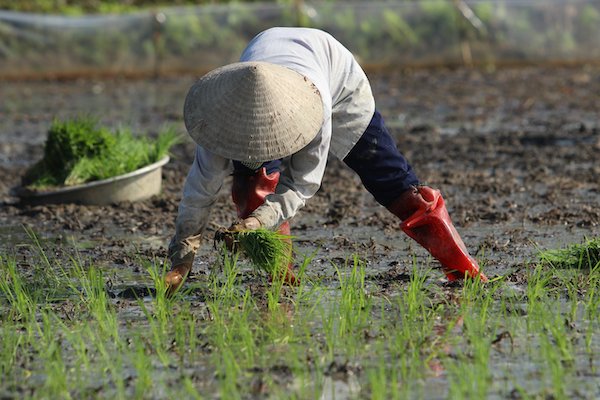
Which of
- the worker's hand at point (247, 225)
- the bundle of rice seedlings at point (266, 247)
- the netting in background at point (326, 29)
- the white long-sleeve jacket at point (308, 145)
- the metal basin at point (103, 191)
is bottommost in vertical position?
the netting in background at point (326, 29)

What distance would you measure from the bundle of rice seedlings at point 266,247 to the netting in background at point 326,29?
10.4m

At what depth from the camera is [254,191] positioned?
15.3 ft

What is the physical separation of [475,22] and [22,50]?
5764mm

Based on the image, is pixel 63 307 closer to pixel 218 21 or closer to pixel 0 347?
pixel 0 347

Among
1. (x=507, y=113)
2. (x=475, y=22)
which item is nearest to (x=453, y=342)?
(x=507, y=113)

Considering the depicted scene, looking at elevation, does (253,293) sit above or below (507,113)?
above

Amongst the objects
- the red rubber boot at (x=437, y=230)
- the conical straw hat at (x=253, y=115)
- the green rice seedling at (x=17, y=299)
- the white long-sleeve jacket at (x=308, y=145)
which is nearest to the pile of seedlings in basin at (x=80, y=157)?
the green rice seedling at (x=17, y=299)

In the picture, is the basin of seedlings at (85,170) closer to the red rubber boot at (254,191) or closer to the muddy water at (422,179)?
the muddy water at (422,179)

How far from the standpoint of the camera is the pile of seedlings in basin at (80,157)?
6754 millimetres

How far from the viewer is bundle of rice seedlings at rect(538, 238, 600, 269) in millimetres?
5020

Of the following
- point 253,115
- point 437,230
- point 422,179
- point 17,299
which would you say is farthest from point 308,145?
point 422,179

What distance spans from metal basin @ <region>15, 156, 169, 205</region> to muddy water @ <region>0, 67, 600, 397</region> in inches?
2.4

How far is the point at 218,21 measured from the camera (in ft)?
49.3

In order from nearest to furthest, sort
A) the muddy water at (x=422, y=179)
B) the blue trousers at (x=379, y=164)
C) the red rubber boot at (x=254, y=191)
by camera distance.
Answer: the red rubber boot at (x=254, y=191) < the blue trousers at (x=379, y=164) < the muddy water at (x=422, y=179)
